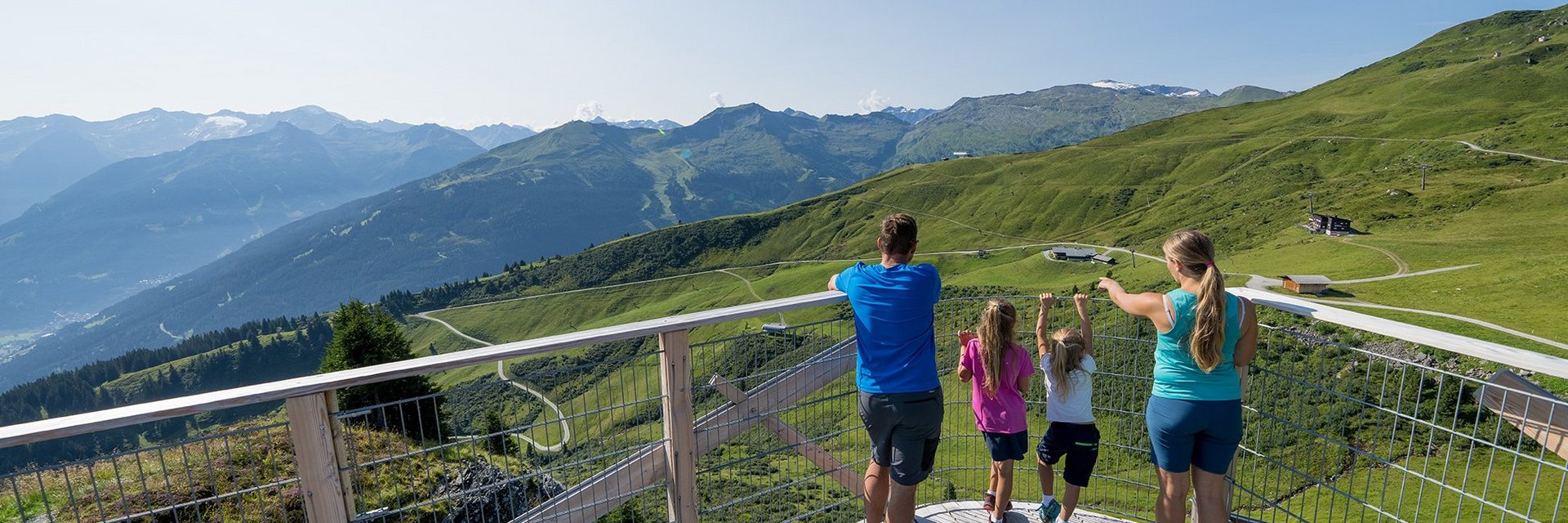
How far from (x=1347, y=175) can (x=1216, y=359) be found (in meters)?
108

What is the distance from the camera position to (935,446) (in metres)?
3.93

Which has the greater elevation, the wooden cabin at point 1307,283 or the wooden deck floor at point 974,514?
the wooden deck floor at point 974,514

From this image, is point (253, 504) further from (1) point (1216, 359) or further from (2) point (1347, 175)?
(2) point (1347, 175)

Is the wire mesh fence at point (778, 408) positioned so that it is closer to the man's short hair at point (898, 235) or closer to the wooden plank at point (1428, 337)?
the man's short hair at point (898, 235)

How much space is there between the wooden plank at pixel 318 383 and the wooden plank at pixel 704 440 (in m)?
0.56

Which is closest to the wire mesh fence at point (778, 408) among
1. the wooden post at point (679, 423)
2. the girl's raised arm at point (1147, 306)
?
the wooden post at point (679, 423)

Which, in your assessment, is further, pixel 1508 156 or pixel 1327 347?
pixel 1508 156

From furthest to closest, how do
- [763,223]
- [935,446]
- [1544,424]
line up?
[763,223], [935,446], [1544,424]

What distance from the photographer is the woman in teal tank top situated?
11.6ft

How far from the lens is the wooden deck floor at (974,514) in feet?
17.1

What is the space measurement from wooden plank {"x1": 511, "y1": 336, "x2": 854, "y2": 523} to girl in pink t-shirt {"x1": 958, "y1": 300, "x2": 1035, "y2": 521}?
0.82 m

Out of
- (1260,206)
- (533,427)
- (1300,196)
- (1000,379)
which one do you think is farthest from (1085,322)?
(1300,196)

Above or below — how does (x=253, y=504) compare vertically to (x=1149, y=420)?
below

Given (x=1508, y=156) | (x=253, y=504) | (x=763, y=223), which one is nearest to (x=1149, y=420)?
(x=253, y=504)
